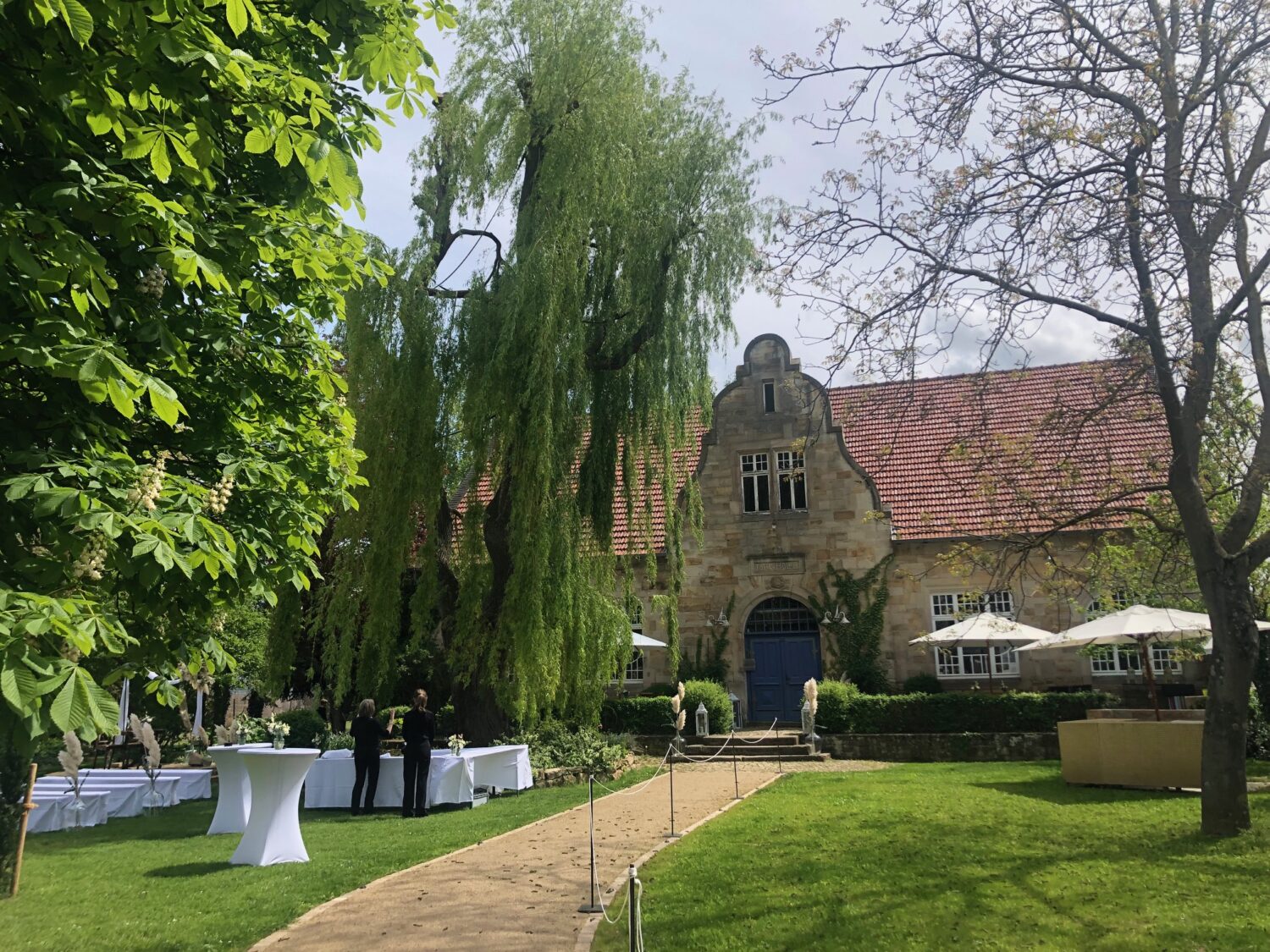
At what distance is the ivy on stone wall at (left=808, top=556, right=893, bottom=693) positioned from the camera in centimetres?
2255

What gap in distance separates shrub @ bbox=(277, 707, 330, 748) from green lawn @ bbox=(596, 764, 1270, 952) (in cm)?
1052

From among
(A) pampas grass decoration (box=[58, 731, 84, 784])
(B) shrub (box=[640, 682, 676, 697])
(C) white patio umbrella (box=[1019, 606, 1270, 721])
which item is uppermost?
(C) white patio umbrella (box=[1019, 606, 1270, 721])

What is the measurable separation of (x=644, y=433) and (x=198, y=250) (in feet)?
38.7

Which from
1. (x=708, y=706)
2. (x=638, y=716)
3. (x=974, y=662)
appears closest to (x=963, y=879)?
(x=708, y=706)

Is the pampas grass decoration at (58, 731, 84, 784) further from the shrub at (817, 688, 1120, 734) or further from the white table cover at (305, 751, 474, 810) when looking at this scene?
the shrub at (817, 688, 1120, 734)

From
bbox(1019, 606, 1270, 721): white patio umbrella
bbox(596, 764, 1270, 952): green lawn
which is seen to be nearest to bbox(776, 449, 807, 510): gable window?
bbox(1019, 606, 1270, 721): white patio umbrella

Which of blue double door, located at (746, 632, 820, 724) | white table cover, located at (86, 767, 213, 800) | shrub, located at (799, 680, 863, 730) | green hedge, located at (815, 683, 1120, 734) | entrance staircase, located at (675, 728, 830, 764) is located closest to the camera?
white table cover, located at (86, 767, 213, 800)

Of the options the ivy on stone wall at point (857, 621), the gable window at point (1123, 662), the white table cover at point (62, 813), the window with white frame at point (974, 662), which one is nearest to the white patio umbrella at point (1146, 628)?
the gable window at point (1123, 662)

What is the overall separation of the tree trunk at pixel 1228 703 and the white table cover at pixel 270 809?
8.87m

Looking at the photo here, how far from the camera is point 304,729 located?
A: 19.5 m

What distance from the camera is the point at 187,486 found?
15.3 ft

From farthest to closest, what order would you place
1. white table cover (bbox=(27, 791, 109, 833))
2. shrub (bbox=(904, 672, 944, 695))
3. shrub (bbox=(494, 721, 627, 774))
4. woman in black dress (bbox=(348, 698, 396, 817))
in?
shrub (bbox=(904, 672, 944, 695)), shrub (bbox=(494, 721, 627, 774)), woman in black dress (bbox=(348, 698, 396, 817)), white table cover (bbox=(27, 791, 109, 833))

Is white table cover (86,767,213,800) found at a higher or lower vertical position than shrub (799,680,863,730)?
lower

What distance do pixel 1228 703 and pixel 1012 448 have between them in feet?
12.6
